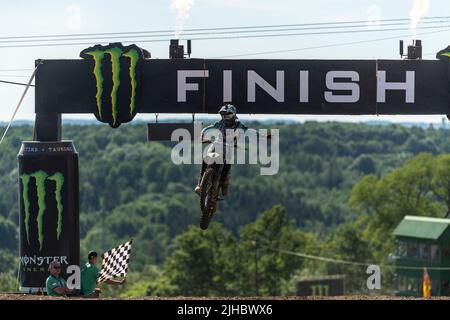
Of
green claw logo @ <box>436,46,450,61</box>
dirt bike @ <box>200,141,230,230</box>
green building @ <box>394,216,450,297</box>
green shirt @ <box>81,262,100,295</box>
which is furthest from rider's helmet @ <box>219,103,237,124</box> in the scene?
green building @ <box>394,216,450,297</box>

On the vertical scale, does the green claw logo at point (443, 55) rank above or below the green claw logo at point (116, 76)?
above

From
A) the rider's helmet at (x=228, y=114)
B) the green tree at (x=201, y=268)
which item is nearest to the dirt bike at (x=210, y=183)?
the rider's helmet at (x=228, y=114)

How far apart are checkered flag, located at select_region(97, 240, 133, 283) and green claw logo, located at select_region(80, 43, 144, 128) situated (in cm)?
351

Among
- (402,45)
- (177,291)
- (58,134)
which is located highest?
(402,45)

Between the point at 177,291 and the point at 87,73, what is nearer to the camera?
the point at 87,73

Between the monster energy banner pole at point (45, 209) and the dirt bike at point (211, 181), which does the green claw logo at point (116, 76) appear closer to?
the monster energy banner pole at point (45, 209)

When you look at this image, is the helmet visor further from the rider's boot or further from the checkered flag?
the checkered flag

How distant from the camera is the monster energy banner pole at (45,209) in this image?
28.8m

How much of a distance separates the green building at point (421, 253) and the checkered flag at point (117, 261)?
175ft

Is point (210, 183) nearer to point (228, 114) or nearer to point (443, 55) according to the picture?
point (228, 114)

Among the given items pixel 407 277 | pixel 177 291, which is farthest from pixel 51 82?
pixel 177 291
